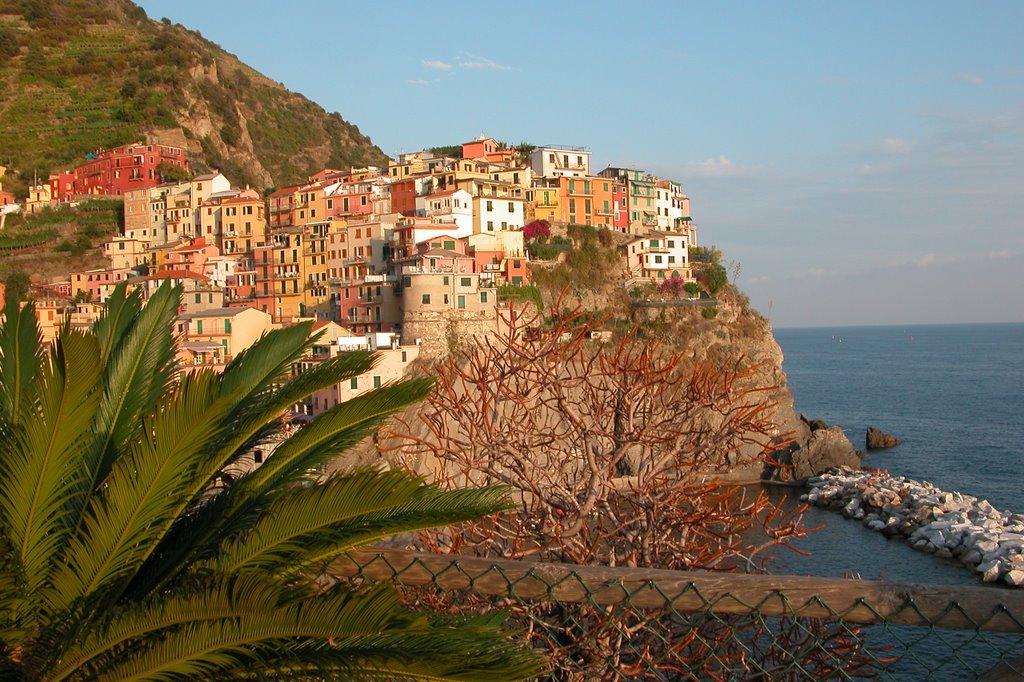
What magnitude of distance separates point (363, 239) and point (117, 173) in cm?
2430

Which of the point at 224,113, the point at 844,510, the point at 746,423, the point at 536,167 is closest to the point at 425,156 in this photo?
the point at 536,167

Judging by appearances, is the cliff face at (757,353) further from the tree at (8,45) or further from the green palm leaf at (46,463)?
the tree at (8,45)

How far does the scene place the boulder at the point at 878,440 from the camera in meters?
47.1

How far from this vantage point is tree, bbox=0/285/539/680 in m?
3.51

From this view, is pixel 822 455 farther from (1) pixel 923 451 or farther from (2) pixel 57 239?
(2) pixel 57 239

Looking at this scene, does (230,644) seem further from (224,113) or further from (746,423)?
(224,113)

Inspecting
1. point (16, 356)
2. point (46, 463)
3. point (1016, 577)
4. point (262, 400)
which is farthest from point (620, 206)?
point (46, 463)

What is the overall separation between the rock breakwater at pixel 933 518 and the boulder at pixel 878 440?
33.2 ft

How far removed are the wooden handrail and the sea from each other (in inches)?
5.8

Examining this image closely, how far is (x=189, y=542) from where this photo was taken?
4.19 meters

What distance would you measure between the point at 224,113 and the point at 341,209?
34026mm

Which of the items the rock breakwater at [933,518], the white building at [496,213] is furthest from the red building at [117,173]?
the rock breakwater at [933,518]

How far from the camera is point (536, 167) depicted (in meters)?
56.9

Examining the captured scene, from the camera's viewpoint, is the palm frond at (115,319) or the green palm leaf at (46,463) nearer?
the green palm leaf at (46,463)
